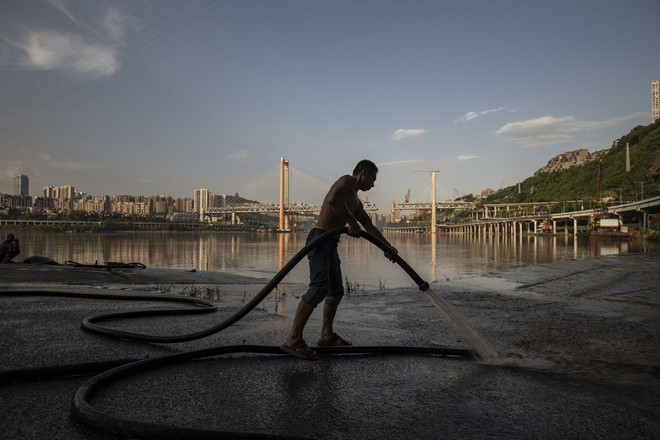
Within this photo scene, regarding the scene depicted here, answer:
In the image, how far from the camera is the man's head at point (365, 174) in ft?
16.7

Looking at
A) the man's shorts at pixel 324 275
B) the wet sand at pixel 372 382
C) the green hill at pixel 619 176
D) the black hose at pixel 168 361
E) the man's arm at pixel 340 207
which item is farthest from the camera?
the green hill at pixel 619 176

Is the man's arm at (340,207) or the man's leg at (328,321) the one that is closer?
the man's arm at (340,207)

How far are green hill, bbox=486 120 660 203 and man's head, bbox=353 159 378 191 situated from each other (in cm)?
8775

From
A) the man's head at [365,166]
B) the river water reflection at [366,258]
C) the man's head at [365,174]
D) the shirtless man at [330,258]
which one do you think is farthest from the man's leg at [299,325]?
the river water reflection at [366,258]

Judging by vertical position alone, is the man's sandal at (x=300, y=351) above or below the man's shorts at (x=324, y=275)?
below

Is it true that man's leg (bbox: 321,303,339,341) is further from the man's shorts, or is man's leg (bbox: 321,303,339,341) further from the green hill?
the green hill

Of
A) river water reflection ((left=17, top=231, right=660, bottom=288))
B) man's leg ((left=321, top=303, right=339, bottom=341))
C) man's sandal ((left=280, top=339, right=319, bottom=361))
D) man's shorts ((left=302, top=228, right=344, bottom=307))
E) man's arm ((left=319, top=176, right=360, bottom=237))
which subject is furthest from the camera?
river water reflection ((left=17, top=231, right=660, bottom=288))

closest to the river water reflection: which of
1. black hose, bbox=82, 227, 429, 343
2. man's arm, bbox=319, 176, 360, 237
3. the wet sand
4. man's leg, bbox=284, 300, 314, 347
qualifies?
the wet sand

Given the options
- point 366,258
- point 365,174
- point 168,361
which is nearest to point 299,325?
point 168,361

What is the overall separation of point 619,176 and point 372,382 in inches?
5304

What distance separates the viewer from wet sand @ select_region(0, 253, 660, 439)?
2.83 metres

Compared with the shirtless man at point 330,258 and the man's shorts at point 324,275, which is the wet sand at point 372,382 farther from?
the man's shorts at point 324,275

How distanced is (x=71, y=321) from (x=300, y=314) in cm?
374

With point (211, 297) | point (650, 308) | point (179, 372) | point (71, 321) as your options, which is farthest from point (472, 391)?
point (211, 297)
